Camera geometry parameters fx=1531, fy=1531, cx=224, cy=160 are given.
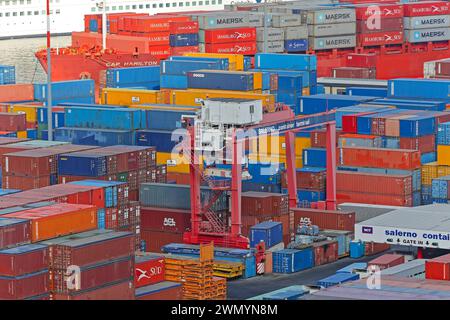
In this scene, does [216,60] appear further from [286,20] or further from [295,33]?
[286,20]

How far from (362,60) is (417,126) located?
31129 mm

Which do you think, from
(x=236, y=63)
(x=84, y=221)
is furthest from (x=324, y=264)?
(x=236, y=63)

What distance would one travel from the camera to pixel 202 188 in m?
58.7

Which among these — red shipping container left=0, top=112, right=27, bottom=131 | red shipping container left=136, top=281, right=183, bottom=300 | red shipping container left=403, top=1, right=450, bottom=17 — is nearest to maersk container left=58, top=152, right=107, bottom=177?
red shipping container left=136, top=281, right=183, bottom=300

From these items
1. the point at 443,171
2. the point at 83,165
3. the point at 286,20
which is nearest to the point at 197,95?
the point at 443,171

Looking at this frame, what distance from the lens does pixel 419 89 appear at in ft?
253

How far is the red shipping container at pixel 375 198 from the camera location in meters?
62.7

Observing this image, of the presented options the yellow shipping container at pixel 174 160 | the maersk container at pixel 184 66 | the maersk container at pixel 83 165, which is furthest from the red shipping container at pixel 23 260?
the maersk container at pixel 184 66

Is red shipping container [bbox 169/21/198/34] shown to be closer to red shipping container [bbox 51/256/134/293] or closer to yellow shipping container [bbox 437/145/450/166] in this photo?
yellow shipping container [bbox 437/145/450/166]

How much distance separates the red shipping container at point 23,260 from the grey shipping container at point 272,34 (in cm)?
5523

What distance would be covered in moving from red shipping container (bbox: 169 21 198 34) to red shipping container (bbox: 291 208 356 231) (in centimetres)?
3978

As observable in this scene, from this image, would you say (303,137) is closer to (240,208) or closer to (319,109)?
(319,109)

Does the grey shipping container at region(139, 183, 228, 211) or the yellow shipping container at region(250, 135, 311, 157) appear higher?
the yellow shipping container at region(250, 135, 311, 157)

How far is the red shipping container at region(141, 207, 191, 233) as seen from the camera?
5881 centimetres
